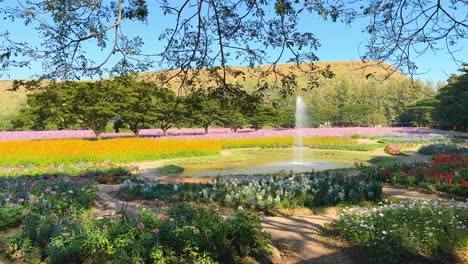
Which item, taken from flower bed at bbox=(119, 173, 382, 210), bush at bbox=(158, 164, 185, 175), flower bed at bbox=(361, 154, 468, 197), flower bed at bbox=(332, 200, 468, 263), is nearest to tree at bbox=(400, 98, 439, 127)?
flower bed at bbox=(361, 154, 468, 197)

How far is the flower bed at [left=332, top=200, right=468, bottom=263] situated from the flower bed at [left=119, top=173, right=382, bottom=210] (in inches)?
75.8

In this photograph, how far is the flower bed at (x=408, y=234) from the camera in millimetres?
5633

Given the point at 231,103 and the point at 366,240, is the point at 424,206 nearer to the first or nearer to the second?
the point at 366,240

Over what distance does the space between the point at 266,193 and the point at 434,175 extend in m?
6.44

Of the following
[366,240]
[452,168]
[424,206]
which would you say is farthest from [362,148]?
[366,240]

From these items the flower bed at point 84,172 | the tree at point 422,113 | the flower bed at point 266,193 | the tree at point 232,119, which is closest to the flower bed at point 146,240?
the flower bed at point 266,193

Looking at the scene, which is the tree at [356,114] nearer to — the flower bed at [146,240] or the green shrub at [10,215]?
the flower bed at [146,240]

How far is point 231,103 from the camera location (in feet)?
19.2

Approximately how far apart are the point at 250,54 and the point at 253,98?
2.26 ft

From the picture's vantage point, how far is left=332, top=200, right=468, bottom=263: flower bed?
5633 millimetres

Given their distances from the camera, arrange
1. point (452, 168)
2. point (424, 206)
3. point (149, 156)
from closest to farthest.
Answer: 1. point (424, 206)
2. point (452, 168)
3. point (149, 156)

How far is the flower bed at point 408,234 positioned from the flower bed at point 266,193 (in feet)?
6.32

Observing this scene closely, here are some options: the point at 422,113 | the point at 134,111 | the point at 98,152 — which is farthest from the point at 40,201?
the point at 422,113

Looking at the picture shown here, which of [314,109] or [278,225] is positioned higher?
[314,109]
